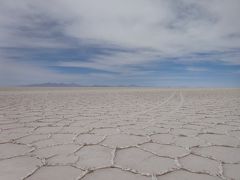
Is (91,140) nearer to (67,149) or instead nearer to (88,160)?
(67,149)

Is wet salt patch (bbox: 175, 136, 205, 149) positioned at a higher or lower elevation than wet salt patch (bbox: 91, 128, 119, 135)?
higher

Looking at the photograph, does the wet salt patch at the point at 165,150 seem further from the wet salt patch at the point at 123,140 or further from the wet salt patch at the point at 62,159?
the wet salt patch at the point at 62,159

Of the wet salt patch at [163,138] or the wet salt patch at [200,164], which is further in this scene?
the wet salt patch at [163,138]

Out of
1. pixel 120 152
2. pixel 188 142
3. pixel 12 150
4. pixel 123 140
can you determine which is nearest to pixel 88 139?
pixel 123 140

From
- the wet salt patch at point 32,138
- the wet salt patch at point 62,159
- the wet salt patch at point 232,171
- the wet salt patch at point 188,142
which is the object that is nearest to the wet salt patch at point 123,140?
the wet salt patch at point 188,142

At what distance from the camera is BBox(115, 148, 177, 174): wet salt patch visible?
1.60m

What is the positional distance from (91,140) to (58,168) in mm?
735

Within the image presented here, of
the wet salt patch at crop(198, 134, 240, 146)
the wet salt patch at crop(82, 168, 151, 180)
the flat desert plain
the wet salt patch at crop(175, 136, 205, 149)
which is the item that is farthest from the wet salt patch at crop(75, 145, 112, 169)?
the wet salt patch at crop(198, 134, 240, 146)

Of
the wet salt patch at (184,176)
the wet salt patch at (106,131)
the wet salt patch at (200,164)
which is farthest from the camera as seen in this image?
the wet salt patch at (106,131)

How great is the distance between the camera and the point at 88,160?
5.80ft

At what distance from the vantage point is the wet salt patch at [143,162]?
1.60 meters

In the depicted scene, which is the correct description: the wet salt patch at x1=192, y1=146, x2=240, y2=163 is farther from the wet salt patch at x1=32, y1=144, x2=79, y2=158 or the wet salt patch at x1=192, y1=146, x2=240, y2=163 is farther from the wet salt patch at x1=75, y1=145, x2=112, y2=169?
the wet salt patch at x1=32, y1=144, x2=79, y2=158

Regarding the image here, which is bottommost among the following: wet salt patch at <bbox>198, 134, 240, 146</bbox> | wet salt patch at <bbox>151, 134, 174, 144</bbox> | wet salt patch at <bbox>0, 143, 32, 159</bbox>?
wet salt patch at <bbox>0, 143, 32, 159</bbox>

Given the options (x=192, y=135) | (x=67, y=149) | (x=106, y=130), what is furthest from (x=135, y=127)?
(x=67, y=149)
